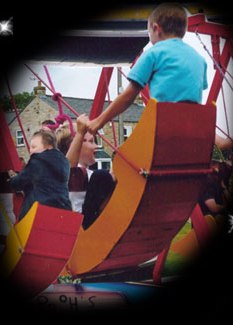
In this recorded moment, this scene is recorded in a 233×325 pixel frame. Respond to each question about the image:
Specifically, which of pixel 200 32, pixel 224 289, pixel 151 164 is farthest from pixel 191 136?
pixel 224 289

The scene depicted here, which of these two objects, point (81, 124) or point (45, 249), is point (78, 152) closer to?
point (81, 124)

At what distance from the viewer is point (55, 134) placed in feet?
20.3

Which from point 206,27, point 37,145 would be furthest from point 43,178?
point 206,27

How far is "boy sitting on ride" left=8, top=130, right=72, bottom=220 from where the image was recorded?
6.10 meters

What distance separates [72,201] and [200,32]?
1.33 metres

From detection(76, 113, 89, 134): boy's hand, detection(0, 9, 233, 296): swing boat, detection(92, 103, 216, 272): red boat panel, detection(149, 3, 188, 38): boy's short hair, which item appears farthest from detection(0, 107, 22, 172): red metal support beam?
detection(149, 3, 188, 38): boy's short hair

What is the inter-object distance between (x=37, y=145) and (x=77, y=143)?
0.24 meters

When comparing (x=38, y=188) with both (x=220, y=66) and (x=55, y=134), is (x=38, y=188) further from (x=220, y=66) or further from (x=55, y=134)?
(x=220, y=66)

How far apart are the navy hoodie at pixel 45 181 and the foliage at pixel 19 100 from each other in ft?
1.04

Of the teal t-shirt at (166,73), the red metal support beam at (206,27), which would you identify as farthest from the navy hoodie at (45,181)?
the red metal support beam at (206,27)

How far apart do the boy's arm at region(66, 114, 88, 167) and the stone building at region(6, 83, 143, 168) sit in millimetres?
48

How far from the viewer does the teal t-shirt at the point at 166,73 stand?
607 centimetres

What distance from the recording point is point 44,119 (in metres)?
6.19

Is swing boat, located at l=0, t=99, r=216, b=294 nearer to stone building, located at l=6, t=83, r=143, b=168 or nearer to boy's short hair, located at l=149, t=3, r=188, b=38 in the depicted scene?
stone building, located at l=6, t=83, r=143, b=168
